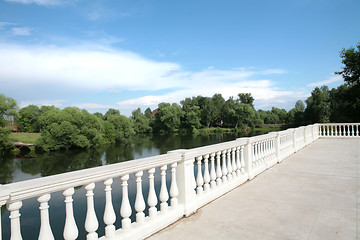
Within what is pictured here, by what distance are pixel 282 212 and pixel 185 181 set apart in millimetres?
1392

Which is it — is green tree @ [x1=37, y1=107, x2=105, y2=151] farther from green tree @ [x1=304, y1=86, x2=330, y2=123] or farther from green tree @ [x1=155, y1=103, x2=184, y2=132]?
green tree @ [x1=304, y1=86, x2=330, y2=123]

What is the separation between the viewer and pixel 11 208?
5.12 ft

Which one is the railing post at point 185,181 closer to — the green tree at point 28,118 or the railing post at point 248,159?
the railing post at point 248,159

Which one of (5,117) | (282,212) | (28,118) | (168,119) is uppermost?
(28,118)

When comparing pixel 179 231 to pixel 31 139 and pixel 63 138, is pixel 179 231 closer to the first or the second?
pixel 63 138

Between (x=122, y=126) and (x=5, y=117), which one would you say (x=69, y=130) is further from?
(x=122, y=126)

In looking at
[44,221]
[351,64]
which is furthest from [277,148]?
[351,64]

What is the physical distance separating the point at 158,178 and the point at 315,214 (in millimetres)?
10231

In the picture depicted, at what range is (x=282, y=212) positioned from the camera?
318 centimetres

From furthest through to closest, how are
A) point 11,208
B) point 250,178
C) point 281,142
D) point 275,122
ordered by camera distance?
point 275,122 < point 281,142 < point 250,178 < point 11,208

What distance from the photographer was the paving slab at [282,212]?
104 inches

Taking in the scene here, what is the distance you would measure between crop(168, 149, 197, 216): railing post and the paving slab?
0.17 meters

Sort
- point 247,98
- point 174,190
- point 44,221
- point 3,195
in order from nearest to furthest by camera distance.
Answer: point 3,195 → point 44,221 → point 174,190 → point 247,98

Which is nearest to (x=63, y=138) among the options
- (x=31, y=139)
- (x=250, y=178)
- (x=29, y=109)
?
(x=31, y=139)
